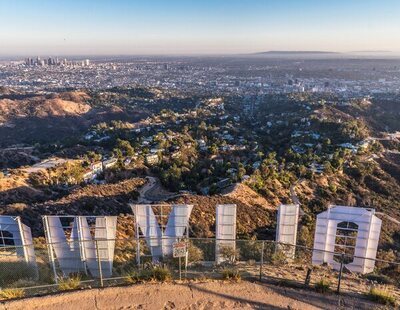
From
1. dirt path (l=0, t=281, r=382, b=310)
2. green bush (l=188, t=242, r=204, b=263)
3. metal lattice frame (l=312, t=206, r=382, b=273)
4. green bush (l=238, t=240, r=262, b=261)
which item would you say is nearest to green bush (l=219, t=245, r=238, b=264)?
green bush (l=188, t=242, r=204, b=263)

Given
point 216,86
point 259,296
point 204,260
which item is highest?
point 259,296

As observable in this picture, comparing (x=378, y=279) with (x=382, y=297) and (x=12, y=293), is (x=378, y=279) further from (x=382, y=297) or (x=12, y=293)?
(x=12, y=293)

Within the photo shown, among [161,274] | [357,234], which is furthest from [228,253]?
[357,234]

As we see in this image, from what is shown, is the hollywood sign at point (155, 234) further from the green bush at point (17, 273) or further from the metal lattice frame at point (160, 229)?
the green bush at point (17, 273)

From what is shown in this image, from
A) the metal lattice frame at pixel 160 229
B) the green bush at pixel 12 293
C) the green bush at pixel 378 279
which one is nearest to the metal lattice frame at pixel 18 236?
the green bush at pixel 12 293

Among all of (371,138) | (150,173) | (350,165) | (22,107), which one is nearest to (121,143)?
(150,173)

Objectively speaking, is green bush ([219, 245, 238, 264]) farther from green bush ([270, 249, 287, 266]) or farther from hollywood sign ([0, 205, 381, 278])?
green bush ([270, 249, 287, 266])

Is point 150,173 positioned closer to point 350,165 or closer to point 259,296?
point 350,165
